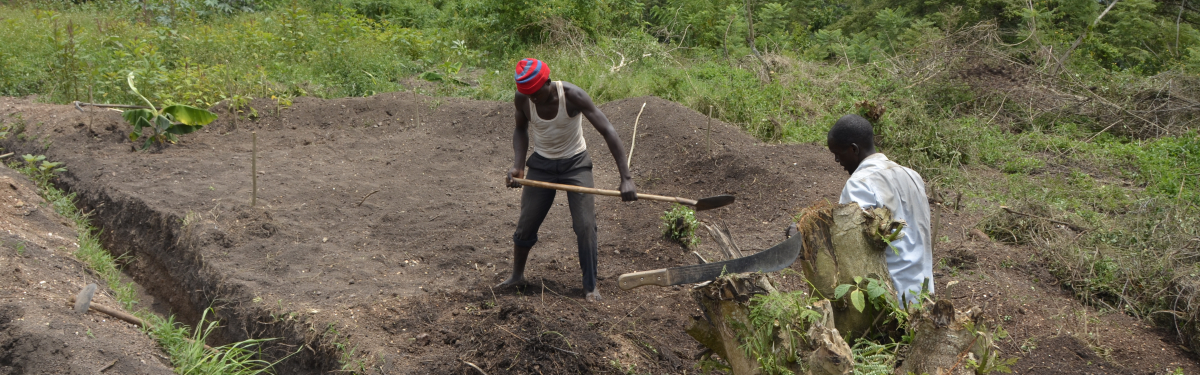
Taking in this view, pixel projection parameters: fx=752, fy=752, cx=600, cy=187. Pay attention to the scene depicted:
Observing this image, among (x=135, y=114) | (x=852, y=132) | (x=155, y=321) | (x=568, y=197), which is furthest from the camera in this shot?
(x=135, y=114)

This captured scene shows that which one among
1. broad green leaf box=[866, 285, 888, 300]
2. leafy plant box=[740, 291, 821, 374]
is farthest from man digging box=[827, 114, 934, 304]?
leafy plant box=[740, 291, 821, 374]

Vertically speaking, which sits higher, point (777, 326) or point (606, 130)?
point (777, 326)

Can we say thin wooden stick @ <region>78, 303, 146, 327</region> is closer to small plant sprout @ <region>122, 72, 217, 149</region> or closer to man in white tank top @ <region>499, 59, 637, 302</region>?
man in white tank top @ <region>499, 59, 637, 302</region>

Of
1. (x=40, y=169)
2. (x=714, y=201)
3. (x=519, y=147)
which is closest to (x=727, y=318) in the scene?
(x=714, y=201)

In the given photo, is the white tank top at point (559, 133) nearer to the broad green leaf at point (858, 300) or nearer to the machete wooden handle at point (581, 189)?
the machete wooden handle at point (581, 189)

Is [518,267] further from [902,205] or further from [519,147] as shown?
[902,205]

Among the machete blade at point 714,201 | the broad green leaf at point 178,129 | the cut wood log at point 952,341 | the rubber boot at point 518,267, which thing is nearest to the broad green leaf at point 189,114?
the broad green leaf at point 178,129

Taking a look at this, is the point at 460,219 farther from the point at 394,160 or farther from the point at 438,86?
the point at 438,86

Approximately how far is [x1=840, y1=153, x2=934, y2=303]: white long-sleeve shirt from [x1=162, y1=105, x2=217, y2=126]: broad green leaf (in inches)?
255

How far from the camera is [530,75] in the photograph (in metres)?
3.77

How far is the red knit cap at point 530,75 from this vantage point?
12.4ft

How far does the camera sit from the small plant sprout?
7.14 meters

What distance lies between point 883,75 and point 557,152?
6.21 metres

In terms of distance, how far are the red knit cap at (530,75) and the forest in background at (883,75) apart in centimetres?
356
